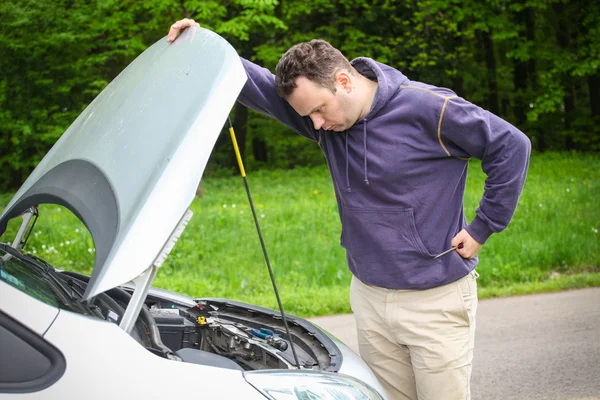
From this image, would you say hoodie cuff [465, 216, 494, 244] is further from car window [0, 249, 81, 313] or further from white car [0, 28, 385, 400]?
car window [0, 249, 81, 313]

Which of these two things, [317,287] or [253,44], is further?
[253,44]

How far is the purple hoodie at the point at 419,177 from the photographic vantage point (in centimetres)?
287

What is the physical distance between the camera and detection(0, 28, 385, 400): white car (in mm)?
2047

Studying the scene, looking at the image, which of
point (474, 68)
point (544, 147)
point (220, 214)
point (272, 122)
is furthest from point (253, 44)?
point (220, 214)

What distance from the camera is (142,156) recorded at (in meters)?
2.30

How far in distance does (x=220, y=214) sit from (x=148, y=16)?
7.70 meters

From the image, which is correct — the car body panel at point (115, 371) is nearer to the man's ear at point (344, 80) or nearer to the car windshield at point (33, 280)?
the car windshield at point (33, 280)

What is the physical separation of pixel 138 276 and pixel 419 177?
129cm

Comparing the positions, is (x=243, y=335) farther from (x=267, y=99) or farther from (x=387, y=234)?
(x=267, y=99)

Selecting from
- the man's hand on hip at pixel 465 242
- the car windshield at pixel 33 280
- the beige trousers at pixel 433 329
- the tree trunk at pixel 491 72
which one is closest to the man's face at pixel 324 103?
the man's hand on hip at pixel 465 242

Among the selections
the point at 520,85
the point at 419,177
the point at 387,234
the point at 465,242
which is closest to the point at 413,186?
the point at 419,177

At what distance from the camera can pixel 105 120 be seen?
267 cm

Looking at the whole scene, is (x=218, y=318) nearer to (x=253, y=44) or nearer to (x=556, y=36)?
(x=253, y=44)

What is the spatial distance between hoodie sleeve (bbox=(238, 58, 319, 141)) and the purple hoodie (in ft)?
1.16
